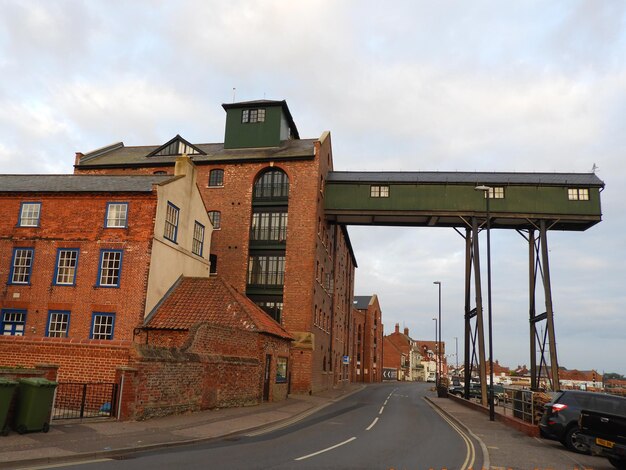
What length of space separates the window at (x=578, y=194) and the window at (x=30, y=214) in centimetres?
3189

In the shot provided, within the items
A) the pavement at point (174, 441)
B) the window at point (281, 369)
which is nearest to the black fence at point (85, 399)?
the pavement at point (174, 441)

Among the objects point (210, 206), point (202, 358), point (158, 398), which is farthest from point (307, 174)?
point (158, 398)

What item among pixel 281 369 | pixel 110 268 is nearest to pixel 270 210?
pixel 281 369

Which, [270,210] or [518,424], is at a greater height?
[270,210]

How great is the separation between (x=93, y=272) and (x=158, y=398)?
434 inches

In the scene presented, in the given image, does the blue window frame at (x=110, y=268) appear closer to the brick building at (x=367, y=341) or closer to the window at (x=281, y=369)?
the window at (x=281, y=369)

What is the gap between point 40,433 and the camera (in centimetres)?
1211

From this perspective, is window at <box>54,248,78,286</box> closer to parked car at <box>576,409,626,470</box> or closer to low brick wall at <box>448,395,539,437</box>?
low brick wall at <box>448,395,539,437</box>

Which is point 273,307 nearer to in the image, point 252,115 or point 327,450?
point 252,115

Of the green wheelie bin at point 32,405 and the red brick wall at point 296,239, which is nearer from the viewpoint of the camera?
the green wheelie bin at point 32,405

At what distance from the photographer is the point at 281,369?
27953mm

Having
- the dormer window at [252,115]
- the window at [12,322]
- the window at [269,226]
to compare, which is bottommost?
the window at [12,322]

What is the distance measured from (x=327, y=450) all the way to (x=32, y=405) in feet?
22.9

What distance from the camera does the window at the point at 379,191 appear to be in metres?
37.3
